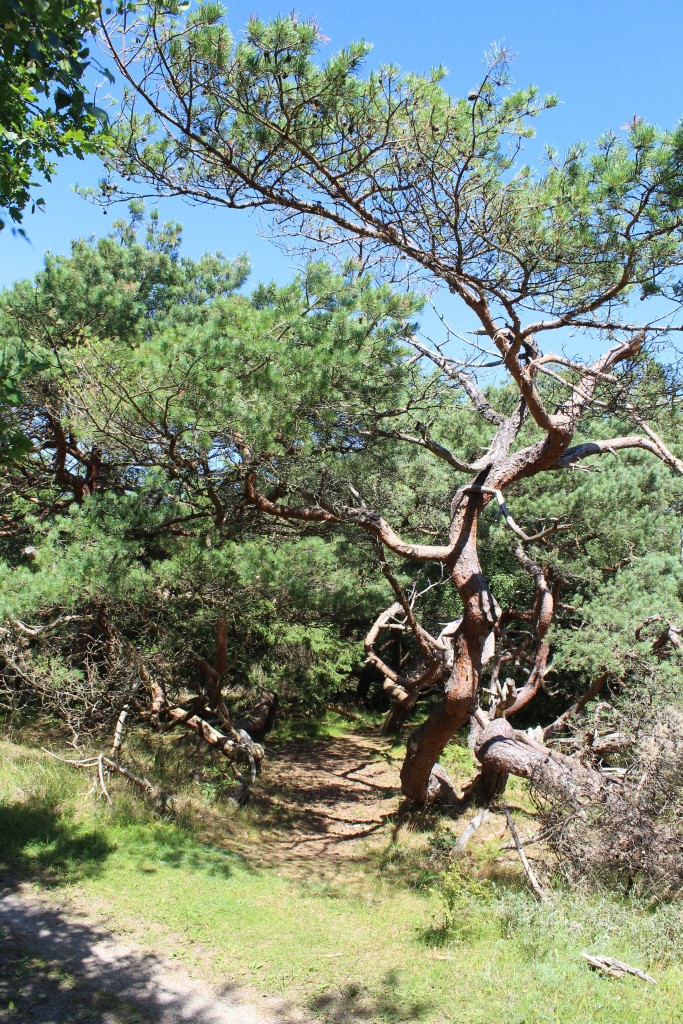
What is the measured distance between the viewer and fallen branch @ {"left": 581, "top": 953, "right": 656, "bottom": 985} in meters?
3.96

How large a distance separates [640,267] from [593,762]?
5035mm

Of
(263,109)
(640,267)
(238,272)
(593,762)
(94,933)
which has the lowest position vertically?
(94,933)

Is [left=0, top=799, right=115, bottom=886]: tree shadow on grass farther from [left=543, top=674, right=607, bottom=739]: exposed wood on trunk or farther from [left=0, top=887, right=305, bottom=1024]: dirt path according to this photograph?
[left=543, top=674, right=607, bottom=739]: exposed wood on trunk

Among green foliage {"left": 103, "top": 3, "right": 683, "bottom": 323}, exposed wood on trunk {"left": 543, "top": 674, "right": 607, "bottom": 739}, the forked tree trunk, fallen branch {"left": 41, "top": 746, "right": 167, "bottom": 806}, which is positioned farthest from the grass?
green foliage {"left": 103, "top": 3, "right": 683, "bottom": 323}

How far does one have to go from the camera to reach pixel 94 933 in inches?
203

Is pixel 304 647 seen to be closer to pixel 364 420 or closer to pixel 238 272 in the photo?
pixel 364 420

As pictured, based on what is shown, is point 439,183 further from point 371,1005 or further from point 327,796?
point 327,796

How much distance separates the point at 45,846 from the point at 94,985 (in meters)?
2.37

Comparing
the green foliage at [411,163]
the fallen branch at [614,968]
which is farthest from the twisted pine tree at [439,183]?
the fallen branch at [614,968]

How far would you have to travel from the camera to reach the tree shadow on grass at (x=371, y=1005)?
13.4 feet

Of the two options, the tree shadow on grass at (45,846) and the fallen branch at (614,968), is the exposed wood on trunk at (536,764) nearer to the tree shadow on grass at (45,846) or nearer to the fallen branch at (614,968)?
the fallen branch at (614,968)

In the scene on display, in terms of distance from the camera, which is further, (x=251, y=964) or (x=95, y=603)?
(x=95, y=603)

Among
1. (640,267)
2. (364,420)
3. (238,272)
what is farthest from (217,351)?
(238,272)

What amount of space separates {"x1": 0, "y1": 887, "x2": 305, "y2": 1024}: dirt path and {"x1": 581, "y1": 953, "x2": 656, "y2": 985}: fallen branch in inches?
69.5
